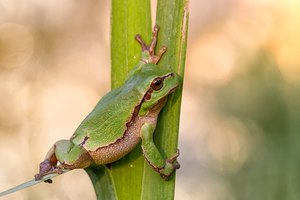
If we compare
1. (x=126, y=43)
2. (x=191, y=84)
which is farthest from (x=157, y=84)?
(x=191, y=84)

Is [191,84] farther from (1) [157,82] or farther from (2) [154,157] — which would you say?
(2) [154,157]

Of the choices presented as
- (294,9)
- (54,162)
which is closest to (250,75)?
(294,9)

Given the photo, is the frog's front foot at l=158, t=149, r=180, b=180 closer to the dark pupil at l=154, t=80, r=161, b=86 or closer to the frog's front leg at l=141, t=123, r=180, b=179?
the frog's front leg at l=141, t=123, r=180, b=179

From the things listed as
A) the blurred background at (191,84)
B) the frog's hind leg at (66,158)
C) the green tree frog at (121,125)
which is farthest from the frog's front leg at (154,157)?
the blurred background at (191,84)

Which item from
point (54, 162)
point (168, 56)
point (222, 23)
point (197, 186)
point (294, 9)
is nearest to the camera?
point (168, 56)

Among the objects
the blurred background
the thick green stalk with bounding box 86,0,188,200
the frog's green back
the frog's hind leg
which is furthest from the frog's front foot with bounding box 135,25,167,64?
the blurred background

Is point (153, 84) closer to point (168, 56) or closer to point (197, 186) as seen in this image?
point (168, 56)

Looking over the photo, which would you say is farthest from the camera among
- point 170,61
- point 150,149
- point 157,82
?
point 157,82
